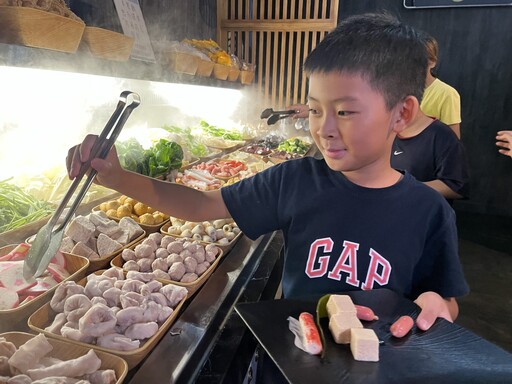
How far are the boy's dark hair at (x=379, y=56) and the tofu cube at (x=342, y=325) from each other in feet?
2.43

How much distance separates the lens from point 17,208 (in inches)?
80.4

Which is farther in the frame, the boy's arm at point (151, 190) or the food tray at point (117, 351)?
the boy's arm at point (151, 190)

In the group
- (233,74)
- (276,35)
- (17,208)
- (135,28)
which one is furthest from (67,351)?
(276,35)

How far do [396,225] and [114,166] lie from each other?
3.58 ft

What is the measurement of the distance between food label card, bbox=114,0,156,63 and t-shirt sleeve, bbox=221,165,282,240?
132cm

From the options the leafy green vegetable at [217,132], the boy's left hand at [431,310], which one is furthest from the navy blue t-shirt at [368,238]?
the leafy green vegetable at [217,132]

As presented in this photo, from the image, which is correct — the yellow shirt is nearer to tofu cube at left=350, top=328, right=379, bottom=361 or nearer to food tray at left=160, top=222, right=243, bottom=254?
food tray at left=160, top=222, right=243, bottom=254

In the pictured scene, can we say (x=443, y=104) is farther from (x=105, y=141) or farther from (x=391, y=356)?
(x=105, y=141)

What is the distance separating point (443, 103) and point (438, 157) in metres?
1.13

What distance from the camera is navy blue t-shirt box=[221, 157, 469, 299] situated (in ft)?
4.89

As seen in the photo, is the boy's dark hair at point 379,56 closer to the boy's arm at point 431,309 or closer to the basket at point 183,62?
the boy's arm at point 431,309

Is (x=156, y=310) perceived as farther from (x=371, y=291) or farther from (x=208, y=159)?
(x=208, y=159)

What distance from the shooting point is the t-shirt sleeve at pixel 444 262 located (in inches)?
58.4

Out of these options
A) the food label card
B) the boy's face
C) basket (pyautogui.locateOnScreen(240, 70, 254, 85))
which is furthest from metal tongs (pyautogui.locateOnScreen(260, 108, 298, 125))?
the boy's face
